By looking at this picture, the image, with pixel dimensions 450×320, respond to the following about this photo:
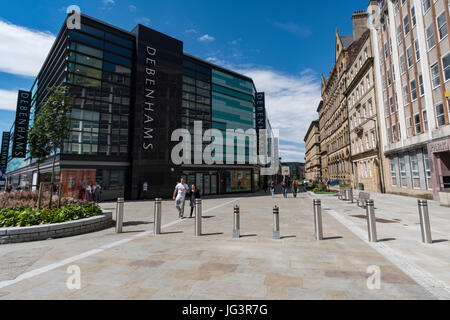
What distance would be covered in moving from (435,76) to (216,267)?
72.1 ft

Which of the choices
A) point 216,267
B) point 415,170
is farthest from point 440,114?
point 216,267

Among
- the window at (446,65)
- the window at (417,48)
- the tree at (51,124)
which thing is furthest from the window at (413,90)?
the tree at (51,124)

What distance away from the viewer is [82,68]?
23484 mm

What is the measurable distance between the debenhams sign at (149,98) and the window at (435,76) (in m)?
25.0

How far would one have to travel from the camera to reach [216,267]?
4.48 m

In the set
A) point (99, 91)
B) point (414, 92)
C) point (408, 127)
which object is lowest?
point (408, 127)

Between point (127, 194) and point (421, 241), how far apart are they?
946 inches

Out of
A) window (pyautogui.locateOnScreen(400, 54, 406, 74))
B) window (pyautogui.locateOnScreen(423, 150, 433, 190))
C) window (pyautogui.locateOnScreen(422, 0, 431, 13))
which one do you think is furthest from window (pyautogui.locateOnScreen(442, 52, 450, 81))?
window (pyautogui.locateOnScreen(423, 150, 433, 190))

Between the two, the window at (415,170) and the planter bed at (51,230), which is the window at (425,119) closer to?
the window at (415,170)

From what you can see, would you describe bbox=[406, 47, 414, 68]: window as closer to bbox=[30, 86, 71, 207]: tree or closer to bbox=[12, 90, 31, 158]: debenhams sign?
bbox=[30, 86, 71, 207]: tree

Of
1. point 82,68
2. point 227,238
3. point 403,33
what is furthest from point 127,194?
point 403,33

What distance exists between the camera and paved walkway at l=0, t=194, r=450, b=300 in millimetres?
3432

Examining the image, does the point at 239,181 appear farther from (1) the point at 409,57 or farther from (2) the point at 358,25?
(2) the point at 358,25
